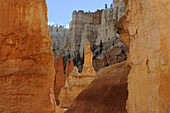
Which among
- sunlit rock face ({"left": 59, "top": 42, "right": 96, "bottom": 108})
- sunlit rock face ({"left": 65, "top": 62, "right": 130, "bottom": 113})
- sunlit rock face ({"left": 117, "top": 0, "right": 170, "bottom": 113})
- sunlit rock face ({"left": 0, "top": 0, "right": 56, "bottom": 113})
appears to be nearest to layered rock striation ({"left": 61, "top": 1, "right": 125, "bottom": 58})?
sunlit rock face ({"left": 59, "top": 42, "right": 96, "bottom": 108})

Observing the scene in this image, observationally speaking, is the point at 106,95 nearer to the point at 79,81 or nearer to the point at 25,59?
the point at 25,59

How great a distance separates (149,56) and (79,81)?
18.1 metres

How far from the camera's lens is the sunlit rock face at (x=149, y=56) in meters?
3.50

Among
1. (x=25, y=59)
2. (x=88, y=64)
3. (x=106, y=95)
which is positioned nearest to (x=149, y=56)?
(x=25, y=59)

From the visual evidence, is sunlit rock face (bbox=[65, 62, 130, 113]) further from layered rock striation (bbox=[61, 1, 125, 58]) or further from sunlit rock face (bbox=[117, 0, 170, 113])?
layered rock striation (bbox=[61, 1, 125, 58])

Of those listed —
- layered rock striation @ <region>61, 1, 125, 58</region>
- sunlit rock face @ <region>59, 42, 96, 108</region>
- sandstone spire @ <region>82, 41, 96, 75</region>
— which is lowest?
sunlit rock face @ <region>59, 42, 96, 108</region>

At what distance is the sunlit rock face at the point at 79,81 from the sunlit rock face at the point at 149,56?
16610 millimetres

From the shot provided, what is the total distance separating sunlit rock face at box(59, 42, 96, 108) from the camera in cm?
2152

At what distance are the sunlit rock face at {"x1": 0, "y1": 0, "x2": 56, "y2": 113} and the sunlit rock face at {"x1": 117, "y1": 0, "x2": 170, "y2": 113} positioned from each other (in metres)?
2.71

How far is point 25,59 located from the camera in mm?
6004

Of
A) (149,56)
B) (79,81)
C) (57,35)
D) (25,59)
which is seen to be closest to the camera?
(149,56)

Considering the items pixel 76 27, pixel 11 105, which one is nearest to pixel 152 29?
pixel 11 105

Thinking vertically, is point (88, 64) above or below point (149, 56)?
below

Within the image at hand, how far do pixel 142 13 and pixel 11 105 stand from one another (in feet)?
14.1
